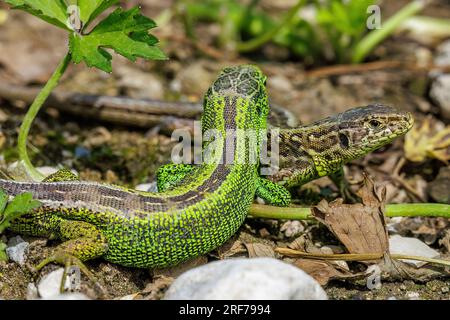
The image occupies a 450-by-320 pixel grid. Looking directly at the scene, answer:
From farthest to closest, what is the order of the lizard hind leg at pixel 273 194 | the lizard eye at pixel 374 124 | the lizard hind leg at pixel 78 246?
the lizard eye at pixel 374 124 < the lizard hind leg at pixel 273 194 < the lizard hind leg at pixel 78 246

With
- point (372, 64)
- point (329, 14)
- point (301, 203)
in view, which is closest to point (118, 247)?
point (301, 203)

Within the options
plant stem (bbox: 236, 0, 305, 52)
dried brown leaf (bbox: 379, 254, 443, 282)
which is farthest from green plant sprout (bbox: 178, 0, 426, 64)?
dried brown leaf (bbox: 379, 254, 443, 282)

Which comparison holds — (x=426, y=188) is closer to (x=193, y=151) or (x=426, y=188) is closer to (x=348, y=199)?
(x=348, y=199)

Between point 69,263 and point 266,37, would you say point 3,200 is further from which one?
point 266,37

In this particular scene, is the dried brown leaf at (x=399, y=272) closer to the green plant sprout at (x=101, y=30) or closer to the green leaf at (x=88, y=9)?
the green plant sprout at (x=101, y=30)

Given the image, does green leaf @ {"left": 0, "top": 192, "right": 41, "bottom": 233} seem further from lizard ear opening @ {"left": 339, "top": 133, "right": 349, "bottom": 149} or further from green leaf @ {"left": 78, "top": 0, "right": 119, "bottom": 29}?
lizard ear opening @ {"left": 339, "top": 133, "right": 349, "bottom": 149}

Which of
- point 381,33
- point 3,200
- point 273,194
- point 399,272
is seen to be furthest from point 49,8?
point 381,33

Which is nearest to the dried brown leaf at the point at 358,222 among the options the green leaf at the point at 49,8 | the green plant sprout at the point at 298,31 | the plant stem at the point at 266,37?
the green leaf at the point at 49,8
